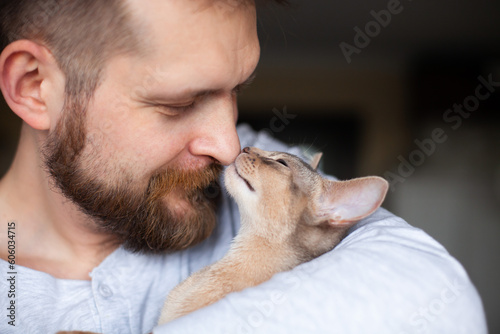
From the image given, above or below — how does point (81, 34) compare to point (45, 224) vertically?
above

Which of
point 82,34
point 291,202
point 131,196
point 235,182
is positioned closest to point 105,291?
point 131,196

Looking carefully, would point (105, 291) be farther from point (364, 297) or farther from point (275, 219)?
point (364, 297)

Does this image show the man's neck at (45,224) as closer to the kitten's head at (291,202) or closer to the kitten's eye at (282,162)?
the kitten's head at (291,202)

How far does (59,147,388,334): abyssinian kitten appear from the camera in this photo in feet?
4.38

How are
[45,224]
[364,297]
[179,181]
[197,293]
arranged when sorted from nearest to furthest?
[364,297] < [197,293] < [179,181] < [45,224]

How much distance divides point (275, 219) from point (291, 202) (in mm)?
78

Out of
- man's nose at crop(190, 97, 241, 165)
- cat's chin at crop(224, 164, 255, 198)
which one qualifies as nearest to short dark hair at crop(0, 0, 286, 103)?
man's nose at crop(190, 97, 241, 165)

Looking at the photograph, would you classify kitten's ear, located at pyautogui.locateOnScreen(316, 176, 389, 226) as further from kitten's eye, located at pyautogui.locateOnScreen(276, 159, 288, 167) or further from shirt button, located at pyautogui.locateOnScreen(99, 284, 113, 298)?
shirt button, located at pyautogui.locateOnScreen(99, 284, 113, 298)

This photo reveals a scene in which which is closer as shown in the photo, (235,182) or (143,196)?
(143,196)

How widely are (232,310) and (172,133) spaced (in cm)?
58

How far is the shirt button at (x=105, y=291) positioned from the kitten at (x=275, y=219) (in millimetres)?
207

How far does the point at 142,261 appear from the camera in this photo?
158 centimetres

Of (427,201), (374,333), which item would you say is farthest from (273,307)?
(427,201)

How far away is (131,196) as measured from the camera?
1.39 m
